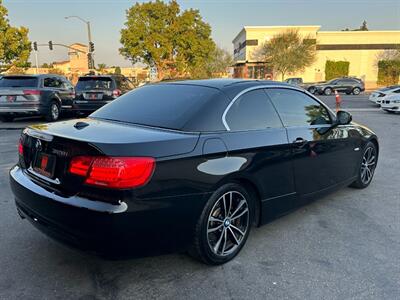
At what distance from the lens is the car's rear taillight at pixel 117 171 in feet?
7.88

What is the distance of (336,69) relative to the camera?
5256 cm

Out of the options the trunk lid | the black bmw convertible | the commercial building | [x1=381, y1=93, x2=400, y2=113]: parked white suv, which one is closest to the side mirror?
the black bmw convertible

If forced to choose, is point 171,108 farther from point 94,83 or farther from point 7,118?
point 7,118

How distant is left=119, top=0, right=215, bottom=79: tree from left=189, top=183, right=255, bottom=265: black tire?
31771 mm

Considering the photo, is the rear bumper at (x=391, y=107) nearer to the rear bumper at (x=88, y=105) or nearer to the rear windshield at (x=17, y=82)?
the rear bumper at (x=88, y=105)

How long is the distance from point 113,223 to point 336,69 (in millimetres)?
55607

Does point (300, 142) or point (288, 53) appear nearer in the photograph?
point (300, 142)

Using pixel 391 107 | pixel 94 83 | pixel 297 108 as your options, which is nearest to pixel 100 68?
pixel 94 83

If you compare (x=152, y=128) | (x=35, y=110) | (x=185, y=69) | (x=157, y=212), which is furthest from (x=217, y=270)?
(x=185, y=69)

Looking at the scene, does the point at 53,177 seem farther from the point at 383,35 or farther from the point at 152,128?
the point at 383,35

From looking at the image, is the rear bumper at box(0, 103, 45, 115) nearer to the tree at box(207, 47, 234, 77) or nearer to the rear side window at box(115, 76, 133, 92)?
the rear side window at box(115, 76, 133, 92)

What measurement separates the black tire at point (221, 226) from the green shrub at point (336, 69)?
53.7m

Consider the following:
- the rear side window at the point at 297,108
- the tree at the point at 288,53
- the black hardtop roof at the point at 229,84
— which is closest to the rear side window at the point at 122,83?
the black hardtop roof at the point at 229,84

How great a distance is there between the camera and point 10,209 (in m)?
4.29
